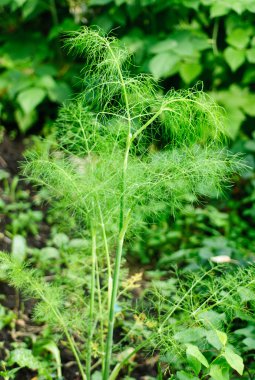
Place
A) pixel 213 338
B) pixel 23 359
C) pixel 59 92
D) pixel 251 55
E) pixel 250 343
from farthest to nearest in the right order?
1. pixel 59 92
2. pixel 251 55
3. pixel 23 359
4. pixel 250 343
5. pixel 213 338

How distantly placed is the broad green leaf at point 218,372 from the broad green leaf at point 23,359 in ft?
2.06

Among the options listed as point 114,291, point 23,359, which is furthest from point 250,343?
point 23,359

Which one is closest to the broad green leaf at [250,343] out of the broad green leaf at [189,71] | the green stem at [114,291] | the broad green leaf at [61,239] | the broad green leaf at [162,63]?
the green stem at [114,291]

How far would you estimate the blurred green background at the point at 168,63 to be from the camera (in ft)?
9.86

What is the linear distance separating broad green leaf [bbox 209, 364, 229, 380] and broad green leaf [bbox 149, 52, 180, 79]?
6.18ft

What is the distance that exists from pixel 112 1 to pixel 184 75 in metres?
0.72

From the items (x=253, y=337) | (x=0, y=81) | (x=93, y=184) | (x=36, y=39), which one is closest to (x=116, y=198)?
(x=93, y=184)

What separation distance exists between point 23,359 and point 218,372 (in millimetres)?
665

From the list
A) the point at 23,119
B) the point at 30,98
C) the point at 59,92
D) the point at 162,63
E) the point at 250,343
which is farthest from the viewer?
the point at 23,119

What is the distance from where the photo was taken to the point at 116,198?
1.55 meters

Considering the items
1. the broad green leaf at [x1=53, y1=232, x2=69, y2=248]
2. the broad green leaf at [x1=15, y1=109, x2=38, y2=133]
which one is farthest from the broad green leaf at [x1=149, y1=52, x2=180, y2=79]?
the broad green leaf at [x1=53, y1=232, x2=69, y2=248]

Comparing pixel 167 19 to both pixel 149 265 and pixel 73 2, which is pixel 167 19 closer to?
pixel 73 2

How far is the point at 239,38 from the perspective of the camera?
10.6 feet

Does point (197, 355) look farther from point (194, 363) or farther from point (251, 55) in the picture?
point (251, 55)
